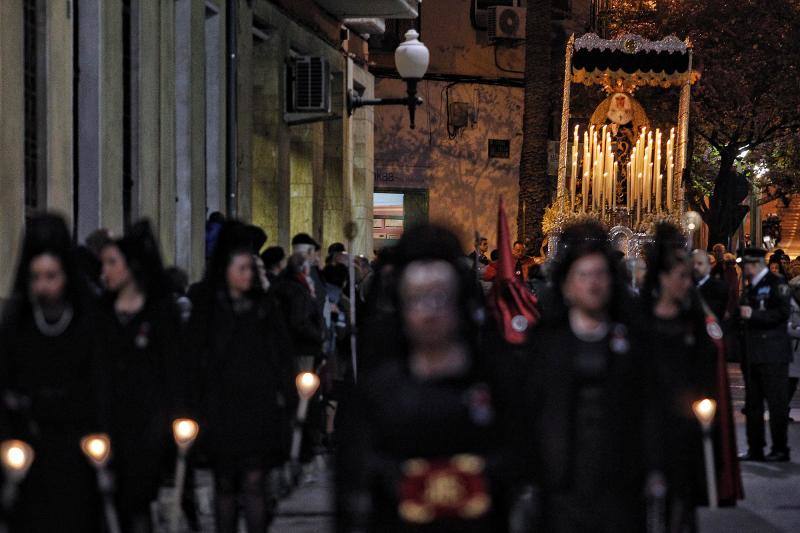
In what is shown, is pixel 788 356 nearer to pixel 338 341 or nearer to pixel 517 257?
pixel 338 341

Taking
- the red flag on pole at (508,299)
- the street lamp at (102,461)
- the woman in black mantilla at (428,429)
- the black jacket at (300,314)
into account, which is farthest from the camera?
the red flag on pole at (508,299)

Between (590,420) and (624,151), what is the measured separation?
2189 cm

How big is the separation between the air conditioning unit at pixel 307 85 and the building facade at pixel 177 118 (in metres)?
0.02

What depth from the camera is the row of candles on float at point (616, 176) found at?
26.4m

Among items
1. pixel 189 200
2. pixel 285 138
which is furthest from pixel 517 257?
pixel 189 200

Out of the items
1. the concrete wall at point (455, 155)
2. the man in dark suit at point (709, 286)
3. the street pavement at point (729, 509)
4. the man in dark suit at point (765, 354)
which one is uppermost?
the concrete wall at point (455, 155)

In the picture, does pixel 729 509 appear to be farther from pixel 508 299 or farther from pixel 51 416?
pixel 51 416

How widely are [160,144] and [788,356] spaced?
778cm

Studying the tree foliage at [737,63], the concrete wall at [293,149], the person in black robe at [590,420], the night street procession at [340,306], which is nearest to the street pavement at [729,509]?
the night street procession at [340,306]

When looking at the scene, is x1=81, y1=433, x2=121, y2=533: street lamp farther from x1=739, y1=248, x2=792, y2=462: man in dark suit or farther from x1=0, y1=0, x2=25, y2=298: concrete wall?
x1=739, y1=248, x2=792, y2=462: man in dark suit

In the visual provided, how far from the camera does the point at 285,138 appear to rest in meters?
24.1

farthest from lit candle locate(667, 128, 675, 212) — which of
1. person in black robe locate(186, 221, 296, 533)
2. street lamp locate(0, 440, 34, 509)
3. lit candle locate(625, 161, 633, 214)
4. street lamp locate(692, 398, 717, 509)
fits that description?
street lamp locate(0, 440, 34, 509)

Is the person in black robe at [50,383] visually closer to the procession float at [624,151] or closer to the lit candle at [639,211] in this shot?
the procession float at [624,151]

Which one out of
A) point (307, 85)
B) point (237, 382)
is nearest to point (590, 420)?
point (237, 382)
